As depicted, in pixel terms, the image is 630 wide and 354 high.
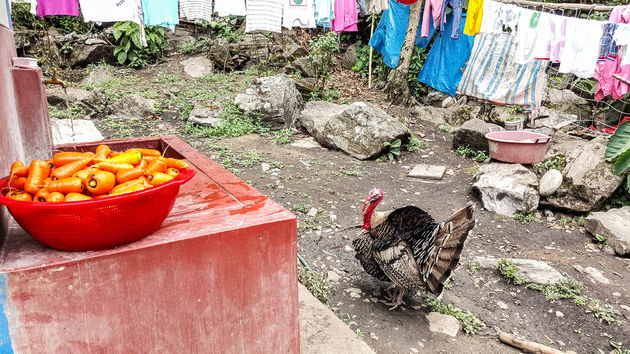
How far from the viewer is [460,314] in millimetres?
3812

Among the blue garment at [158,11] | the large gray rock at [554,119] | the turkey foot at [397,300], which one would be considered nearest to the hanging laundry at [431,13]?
the large gray rock at [554,119]

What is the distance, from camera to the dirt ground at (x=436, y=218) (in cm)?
365

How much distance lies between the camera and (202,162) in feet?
9.26

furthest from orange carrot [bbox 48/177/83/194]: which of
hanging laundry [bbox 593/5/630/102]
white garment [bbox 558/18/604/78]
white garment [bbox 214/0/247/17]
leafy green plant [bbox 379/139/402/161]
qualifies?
white garment [bbox 558/18/604/78]

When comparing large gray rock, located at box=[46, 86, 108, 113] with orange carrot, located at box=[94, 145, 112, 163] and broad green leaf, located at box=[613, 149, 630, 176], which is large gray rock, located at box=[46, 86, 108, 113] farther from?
broad green leaf, located at box=[613, 149, 630, 176]

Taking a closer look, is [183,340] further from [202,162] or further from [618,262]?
[618,262]

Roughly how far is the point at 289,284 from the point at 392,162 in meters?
5.88

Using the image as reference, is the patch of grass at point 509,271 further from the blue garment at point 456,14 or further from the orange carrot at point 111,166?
the blue garment at point 456,14

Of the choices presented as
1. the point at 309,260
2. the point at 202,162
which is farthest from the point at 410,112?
the point at 202,162

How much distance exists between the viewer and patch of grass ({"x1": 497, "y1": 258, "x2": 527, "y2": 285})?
433 centimetres

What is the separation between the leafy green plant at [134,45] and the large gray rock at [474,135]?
8.32 m

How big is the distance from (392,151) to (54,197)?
6.64 m

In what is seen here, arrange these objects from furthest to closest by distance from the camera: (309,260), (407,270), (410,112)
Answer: (410,112) < (309,260) < (407,270)

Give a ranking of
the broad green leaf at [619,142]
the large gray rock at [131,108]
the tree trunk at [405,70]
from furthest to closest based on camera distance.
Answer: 1. the tree trunk at [405,70]
2. the large gray rock at [131,108]
3. the broad green leaf at [619,142]
